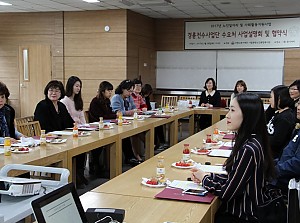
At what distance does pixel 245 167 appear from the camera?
2025mm

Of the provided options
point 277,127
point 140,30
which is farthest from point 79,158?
point 140,30

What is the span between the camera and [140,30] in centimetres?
941

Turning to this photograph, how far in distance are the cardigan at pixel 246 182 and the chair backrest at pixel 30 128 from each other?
2.76 meters

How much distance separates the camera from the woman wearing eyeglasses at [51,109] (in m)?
4.52

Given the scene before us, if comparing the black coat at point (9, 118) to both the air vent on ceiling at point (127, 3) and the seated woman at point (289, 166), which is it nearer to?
the seated woman at point (289, 166)

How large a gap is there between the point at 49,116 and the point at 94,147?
3.27 feet

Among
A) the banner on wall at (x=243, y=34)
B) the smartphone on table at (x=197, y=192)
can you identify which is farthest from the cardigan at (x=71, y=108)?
the banner on wall at (x=243, y=34)

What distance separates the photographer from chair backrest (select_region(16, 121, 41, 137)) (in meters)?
4.34

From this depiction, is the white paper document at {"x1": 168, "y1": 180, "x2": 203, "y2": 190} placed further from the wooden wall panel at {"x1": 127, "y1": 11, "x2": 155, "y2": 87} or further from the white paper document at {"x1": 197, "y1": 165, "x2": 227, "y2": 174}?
the wooden wall panel at {"x1": 127, "y1": 11, "x2": 155, "y2": 87}

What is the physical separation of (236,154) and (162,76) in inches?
326

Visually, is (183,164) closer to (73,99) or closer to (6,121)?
(6,121)

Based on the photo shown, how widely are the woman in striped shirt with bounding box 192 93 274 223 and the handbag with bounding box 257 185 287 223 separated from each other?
1.2 inches

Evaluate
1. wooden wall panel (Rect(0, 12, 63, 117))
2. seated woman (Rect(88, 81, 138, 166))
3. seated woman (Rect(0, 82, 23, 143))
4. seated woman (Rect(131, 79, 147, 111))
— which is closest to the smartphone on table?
seated woman (Rect(0, 82, 23, 143))

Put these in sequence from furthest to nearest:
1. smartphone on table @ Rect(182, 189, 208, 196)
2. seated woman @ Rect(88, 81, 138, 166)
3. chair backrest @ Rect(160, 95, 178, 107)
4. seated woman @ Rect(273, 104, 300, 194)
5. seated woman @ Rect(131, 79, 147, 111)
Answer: chair backrest @ Rect(160, 95, 178, 107) → seated woman @ Rect(131, 79, 147, 111) → seated woman @ Rect(88, 81, 138, 166) → seated woman @ Rect(273, 104, 300, 194) → smartphone on table @ Rect(182, 189, 208, 196)
